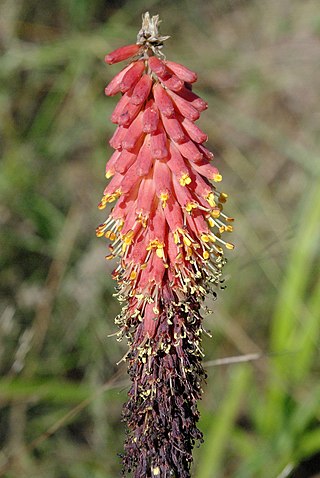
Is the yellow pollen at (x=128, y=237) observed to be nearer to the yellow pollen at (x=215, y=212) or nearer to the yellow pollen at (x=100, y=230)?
the yellow pollen at (x=100, y=230)

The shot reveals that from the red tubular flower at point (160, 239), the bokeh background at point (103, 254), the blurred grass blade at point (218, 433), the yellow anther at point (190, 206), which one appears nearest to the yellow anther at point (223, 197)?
the red tubular flower at point (160, 239)

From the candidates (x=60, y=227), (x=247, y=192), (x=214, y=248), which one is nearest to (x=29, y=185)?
(x=60, y=227)

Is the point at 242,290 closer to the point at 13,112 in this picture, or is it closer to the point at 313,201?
the point at 313,201

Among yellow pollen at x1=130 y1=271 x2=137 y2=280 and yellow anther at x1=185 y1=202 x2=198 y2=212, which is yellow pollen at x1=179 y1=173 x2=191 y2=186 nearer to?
yellow anther at x1=185 y1=202 x2=198 y2=212

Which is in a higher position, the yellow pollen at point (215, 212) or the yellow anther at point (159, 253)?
the yellow pollen at point (215, 212)

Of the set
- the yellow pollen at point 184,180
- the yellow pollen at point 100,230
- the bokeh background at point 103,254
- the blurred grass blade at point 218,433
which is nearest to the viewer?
the yellow pollen at point 184,180

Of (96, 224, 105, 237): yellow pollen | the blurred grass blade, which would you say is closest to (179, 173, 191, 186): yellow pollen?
(96, 224, 105, 237): yellow pollen
